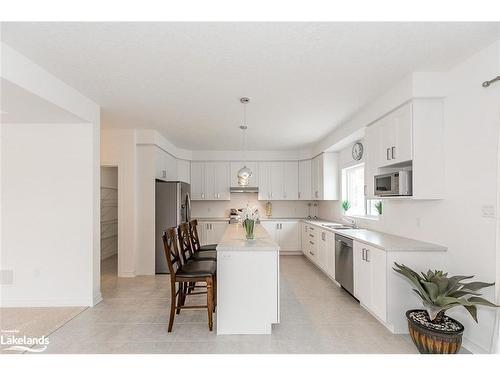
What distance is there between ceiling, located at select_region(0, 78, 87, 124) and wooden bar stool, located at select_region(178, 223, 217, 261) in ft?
5.97

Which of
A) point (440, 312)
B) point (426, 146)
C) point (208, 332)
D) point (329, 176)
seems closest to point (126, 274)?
point (208, 332)

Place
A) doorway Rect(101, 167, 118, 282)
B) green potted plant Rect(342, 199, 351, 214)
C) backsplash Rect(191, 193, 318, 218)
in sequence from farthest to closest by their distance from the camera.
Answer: backsplash Rect(191, 193, 318, 218) → doorway Rect(101, 167, 118, 282) → green potted plant Rect(342, 199, 351, 214)

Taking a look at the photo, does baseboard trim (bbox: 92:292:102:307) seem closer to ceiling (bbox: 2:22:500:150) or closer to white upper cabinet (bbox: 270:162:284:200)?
ceiling (bbox: 2:22:500:150)

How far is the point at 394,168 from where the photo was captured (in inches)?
127

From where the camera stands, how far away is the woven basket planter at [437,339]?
78.8 inches

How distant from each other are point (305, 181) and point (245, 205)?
166 centimetres

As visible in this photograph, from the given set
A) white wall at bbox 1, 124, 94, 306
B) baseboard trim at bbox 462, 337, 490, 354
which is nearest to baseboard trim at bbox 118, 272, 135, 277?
white wall at bbox 1, 124, 94, 306

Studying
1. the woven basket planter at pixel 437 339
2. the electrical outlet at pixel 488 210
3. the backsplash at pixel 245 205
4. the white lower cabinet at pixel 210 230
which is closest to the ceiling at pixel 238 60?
the electrical outlet at pixel 488 210

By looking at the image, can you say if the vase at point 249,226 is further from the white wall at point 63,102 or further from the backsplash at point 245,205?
the backsplash at point 245,205

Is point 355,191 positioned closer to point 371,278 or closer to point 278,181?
point 278,181

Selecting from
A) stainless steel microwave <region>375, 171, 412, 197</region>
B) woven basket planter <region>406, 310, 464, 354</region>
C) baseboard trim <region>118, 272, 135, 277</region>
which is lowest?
baseboard trim <region>118, 272, 135, 277</region>

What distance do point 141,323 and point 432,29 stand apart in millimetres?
3679

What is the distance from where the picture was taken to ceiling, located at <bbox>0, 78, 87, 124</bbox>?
7.88 feet

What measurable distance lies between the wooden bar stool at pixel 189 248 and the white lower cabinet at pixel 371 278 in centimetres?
176
